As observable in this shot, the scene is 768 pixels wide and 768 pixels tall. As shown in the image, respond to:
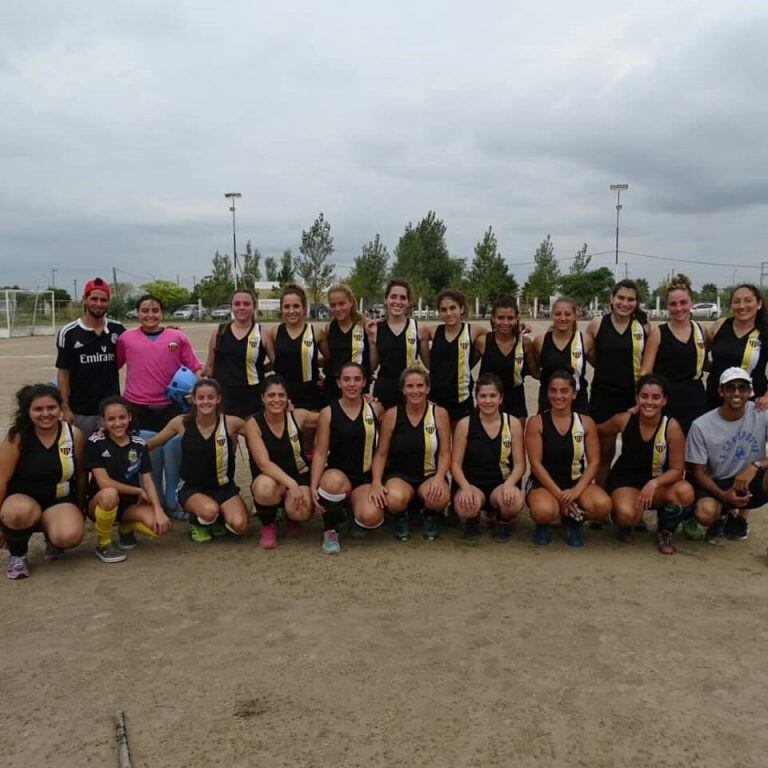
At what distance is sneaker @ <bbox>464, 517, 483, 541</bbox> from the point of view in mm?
4823

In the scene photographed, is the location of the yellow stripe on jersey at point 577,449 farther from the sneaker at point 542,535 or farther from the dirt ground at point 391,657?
the dirt ground at point 391,657

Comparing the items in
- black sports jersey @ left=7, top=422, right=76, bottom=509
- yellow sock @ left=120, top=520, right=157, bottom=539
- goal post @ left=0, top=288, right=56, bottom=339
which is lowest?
yellow sock @ left=120, top=520, right=157, bottom=539

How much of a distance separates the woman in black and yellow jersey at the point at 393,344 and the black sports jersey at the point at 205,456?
129 cm

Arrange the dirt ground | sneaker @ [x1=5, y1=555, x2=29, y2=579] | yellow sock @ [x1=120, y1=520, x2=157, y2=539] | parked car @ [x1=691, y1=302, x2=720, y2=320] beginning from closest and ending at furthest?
the dirt ground
sneaker @ [x1=5, y1=555, x2=29, y2=579]
yellow sock @ [x1=120, y1=520, x2=157, y2=539]
parked car @ [x1=691, y1=302, x2=720, y2=320]

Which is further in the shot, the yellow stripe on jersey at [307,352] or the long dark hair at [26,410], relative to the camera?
the yellow stripe on jersey at [307,352]

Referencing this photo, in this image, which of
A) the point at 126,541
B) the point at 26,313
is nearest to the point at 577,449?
the point at 126,541

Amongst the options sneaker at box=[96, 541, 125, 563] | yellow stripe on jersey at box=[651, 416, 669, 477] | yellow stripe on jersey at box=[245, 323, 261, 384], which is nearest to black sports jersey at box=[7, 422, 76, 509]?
sneaker at box=[96, 541, 125, 563]

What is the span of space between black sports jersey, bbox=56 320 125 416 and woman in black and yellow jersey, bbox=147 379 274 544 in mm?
764

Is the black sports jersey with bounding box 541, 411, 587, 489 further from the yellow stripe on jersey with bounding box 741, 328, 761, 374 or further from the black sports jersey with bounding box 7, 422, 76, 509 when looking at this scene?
the black sports jersey with bounding box 7, 422, 76, 509

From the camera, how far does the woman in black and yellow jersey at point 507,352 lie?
5.25 meters

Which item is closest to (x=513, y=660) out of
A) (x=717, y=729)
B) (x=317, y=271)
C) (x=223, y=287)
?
(x=717, y=729)

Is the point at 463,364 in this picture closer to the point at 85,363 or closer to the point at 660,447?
the point at 660,447

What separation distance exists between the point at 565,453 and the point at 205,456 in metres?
2.55

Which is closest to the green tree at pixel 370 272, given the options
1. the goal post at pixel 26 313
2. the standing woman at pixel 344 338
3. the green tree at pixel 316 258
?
the green tree at pixel 316 258
